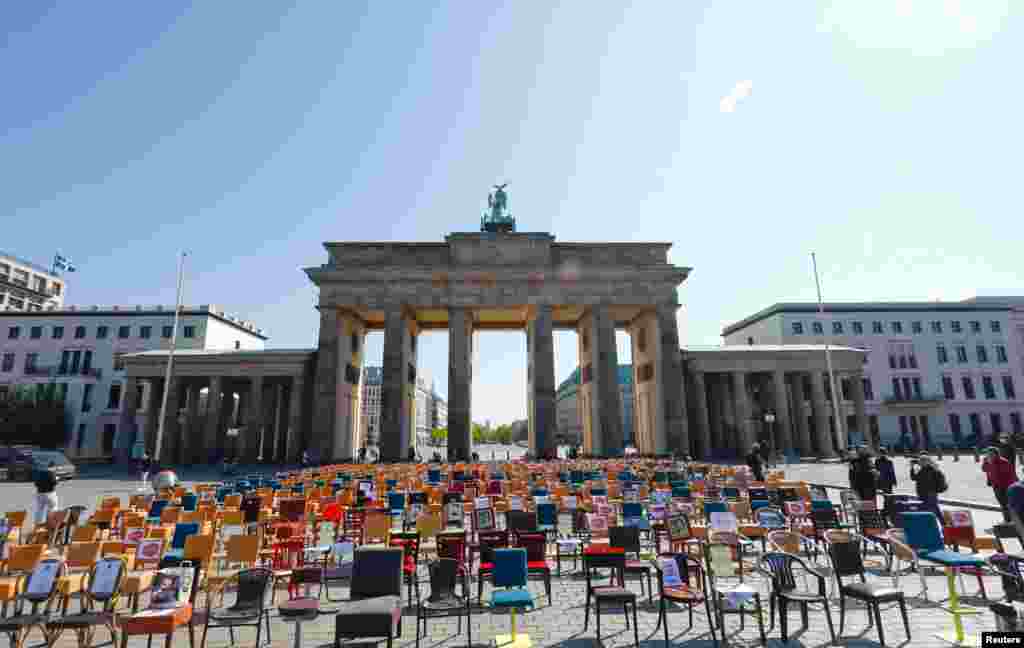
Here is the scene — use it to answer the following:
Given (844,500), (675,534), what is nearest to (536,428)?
(844,500)

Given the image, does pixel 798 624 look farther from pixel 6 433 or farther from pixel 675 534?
pixel 6 433

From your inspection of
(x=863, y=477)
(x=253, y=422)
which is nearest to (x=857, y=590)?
(x=863, y=477)

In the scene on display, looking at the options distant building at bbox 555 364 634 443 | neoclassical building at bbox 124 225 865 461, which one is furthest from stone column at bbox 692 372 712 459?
distant building at bbox 555 364 634 443

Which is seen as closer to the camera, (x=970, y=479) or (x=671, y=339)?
(x=970, y=479)

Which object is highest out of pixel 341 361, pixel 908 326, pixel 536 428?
pixel 908 326

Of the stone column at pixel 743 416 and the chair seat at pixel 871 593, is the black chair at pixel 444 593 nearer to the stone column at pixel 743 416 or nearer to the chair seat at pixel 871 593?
the chair seat at pixel 871 593

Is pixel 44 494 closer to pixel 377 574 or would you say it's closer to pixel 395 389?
pixel 377 574

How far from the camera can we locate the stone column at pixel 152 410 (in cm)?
4578

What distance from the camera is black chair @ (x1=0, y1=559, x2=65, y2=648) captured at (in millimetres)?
6004

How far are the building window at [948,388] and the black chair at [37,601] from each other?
81.1m

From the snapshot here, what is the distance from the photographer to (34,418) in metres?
54.0

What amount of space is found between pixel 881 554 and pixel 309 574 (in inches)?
441

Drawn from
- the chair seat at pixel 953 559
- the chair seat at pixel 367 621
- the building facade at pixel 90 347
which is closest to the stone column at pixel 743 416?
the chair seat at pixel 953 559

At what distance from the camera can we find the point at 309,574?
738cm
